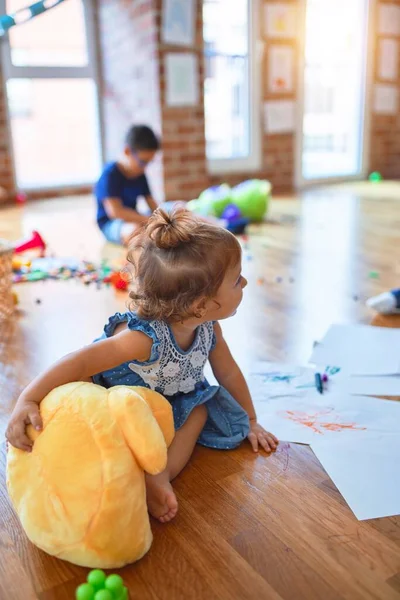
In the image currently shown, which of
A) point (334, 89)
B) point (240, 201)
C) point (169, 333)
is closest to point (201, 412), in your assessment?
point (169, 333)

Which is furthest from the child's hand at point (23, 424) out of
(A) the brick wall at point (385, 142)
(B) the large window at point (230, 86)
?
(A) the brick wall at point (385, 142)

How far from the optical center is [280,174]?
423cm

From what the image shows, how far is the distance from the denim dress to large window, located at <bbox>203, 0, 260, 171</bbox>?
3.00 metres

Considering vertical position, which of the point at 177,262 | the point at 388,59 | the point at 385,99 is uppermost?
the point at 388,59

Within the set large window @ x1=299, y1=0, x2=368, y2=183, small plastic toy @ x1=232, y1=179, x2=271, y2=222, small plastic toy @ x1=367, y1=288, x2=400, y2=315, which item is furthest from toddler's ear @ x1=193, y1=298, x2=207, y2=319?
large window @ x1=299, y1=0, x2=368, y2=183

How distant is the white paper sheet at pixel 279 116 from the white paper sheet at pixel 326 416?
3.20m

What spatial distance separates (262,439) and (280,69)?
139 inches

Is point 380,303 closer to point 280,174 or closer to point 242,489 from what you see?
point 242,489

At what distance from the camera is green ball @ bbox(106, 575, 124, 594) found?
0.65 meters

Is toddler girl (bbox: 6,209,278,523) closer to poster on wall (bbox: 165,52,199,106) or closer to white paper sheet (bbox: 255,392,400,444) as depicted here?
white paper sheet (bbox: 255,392,400,444)

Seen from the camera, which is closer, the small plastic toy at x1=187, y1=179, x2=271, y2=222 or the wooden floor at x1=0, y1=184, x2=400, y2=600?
the wooden floor at x1=0, y1=184, x2=400, y2=600

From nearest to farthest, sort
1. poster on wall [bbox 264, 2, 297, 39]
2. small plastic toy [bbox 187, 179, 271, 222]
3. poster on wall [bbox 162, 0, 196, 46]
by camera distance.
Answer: small plastic toy [bbox 187, 179, 271, 222], poster on wall [bbox 162, 0, 196, 46], poster on wall [bbox 264, 2, 297, 39]

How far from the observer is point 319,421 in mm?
1088

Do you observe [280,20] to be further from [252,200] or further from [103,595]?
[103,595]
